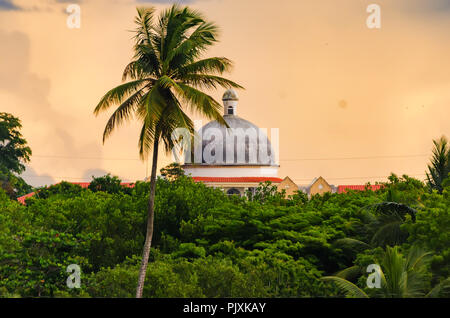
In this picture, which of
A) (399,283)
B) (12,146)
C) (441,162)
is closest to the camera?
(399,283)

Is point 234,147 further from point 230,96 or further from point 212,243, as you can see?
point 212,243

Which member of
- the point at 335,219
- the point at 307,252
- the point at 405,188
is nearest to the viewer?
the point at 307,252

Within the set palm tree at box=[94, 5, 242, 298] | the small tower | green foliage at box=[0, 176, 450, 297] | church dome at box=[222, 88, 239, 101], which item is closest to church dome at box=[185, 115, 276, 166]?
the small tower

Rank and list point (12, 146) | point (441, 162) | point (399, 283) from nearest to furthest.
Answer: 1. point (399, 283)
2. point (441, 162)
3. point (12, 146)

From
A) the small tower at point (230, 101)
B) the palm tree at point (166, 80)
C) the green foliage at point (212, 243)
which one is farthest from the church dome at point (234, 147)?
the palm tree at point (166, 80)

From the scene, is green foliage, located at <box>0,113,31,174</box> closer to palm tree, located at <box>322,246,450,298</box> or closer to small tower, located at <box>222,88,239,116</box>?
small tower, located at <box>222,88,239,116</box>

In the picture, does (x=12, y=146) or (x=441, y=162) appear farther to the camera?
(x=12, y=146)

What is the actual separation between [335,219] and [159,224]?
9.40 m

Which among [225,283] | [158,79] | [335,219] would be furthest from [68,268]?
[335,219]

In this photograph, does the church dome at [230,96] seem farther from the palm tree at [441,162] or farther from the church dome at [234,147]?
the palm tree at [441,162]

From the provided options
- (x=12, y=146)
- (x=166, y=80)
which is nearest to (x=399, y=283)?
(x=166, y=80)

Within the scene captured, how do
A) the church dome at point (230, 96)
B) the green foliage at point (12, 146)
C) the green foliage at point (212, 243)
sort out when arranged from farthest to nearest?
the church dome at point (230, 96) < the green foliage at point (12, 146) < the green foliage at point (212, 243)
